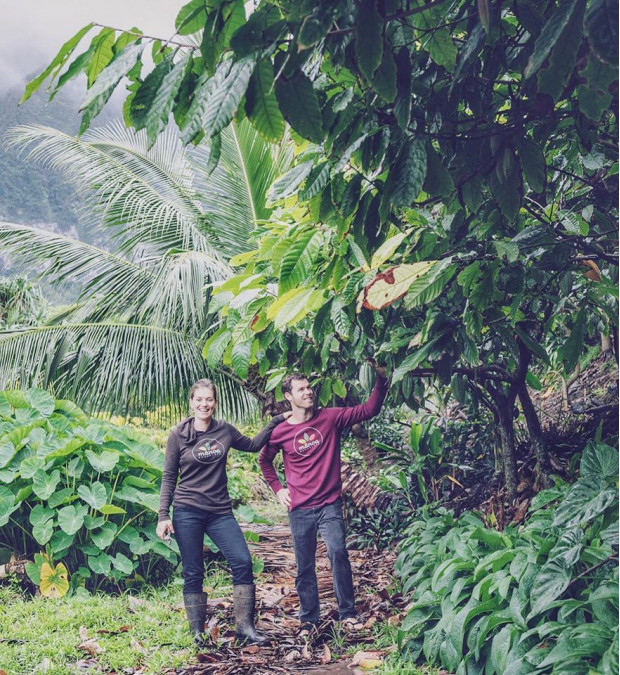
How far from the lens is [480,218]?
9.43 ft

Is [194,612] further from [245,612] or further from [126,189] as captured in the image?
[126,189]

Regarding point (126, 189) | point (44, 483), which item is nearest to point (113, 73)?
point (44, 483)

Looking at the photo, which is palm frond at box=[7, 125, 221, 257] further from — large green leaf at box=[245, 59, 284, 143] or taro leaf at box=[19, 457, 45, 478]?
large green leaf at box=[245, 59, 284, 143]

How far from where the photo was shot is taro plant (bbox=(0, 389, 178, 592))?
5105 mm

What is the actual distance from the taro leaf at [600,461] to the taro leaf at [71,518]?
3.27 meters

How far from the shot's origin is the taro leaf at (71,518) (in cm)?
496

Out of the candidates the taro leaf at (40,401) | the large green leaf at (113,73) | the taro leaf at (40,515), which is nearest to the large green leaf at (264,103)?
the large green leaf at (113,73)

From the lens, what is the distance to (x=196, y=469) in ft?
14.3

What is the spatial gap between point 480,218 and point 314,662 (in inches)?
95.6

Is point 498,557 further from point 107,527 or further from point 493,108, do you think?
point 107,527

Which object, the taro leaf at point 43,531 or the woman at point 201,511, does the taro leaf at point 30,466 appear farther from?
the woman at point 201,511

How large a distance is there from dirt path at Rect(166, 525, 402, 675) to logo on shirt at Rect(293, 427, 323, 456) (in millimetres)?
979

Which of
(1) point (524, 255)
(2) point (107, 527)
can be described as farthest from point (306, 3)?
(2) point (107, 527)

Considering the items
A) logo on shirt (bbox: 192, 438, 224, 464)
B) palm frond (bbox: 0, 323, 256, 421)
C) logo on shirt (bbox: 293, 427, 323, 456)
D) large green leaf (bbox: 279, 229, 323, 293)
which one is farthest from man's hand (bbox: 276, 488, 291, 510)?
palm frond (bbox: 0, 323, 256, 421)
